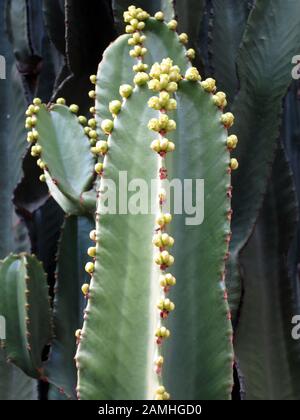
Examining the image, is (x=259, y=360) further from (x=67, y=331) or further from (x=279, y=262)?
(x=67, y=331)

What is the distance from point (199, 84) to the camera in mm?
770

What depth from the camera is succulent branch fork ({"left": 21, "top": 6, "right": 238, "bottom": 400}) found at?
0.70 meters

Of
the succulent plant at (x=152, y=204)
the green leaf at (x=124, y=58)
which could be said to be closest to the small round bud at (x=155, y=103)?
the succulent plant at (x=152, y=204)

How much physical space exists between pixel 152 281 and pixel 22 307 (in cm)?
34

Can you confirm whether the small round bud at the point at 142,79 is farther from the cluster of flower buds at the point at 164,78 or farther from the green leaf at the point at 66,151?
the green leaf at the point at 66,151

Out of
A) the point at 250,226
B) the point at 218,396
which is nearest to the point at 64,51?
the point at 250,226

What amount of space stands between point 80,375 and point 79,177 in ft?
1.09

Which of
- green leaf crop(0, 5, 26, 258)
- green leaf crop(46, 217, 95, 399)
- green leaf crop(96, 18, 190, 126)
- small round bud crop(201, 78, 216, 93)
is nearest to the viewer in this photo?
small round bud crop(201, 78, 216, 93)

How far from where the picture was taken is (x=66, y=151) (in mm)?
980

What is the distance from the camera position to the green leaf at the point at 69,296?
1.03 metres

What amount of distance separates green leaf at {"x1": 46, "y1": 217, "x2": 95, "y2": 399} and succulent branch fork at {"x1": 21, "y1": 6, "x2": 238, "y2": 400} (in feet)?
0.99

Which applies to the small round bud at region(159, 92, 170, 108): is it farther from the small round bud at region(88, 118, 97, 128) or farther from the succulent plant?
the small round bud at region(88, 118, 97, 128)

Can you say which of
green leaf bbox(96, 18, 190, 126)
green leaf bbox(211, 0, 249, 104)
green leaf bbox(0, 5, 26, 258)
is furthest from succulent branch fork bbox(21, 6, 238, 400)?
green leaf bbox(0, 5, 26, 258)

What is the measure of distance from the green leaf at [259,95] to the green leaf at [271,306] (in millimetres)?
85
